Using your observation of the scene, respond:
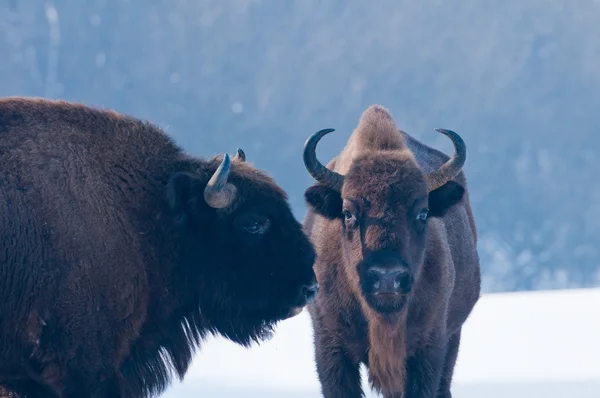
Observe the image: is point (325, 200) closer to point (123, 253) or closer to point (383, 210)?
point (383, 210)

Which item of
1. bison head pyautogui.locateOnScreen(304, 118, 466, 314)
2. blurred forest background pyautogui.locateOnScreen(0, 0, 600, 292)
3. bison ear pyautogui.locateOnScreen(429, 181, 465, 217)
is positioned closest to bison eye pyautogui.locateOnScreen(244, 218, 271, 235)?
bison head pyautogui.locateOnScreen(304, 118, 466, 314)

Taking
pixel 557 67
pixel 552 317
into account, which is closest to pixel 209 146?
pixel 557 67

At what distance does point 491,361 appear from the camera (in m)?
12.1

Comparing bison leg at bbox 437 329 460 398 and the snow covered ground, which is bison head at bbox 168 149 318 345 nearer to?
bison leg at bbox 437 329 460 398

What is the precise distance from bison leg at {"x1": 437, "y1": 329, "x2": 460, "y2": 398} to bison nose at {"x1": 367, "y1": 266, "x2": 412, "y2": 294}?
6.97 ft

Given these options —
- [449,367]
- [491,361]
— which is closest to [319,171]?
[449,367]

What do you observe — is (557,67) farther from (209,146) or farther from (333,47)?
(209,146)

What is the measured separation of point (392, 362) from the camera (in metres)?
6.82

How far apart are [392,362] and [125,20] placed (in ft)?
215

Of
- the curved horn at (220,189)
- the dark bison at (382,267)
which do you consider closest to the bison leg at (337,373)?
the dark bison at (382,267)

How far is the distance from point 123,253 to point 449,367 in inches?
153

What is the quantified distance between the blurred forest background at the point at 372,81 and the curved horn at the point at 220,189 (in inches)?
2005

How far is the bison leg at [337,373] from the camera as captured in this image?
22.7 feet

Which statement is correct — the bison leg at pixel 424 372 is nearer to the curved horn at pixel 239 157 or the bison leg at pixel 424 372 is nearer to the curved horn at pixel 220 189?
the curved horn at pixel 239 157
